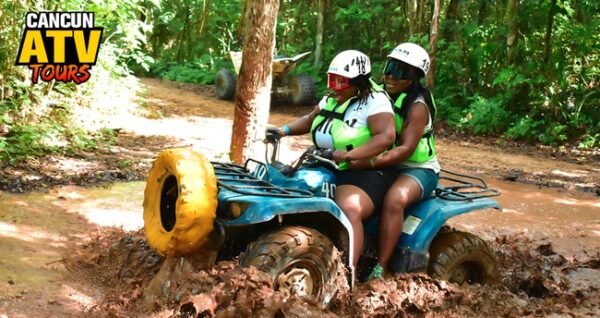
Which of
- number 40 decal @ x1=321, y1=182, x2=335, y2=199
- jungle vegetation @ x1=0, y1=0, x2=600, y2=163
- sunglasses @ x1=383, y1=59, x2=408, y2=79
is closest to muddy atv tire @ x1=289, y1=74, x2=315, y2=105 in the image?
jungle vegetation @ x1=0, y1=0, x2=600, y2=163

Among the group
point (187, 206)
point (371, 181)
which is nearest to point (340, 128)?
point (371, 181)

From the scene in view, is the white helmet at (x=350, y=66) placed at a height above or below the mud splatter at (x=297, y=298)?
above

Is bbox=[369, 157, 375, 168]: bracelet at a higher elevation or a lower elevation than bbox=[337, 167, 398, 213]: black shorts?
higher

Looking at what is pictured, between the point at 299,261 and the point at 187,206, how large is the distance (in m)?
0.71

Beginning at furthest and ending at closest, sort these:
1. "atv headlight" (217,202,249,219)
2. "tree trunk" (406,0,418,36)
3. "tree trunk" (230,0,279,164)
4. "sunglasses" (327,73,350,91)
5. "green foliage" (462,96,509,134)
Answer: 1. "tree trunk" (406,0,418,36)
2. "green foliage" (462,96,509,134)
3. "tree trunk" (230,0,279,164)
4. "sunglasses" (327,73,350,91)
5. "atv headlight" (217,202,249,219)

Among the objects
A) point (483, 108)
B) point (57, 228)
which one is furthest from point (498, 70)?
point (57, 228)

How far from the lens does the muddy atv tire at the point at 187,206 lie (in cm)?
363

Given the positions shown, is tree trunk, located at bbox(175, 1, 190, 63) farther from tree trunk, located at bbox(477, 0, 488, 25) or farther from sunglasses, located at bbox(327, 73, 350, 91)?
sunglasses, located at bbox(327, 73, 350, 91)

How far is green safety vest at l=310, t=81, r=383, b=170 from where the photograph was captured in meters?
4.31

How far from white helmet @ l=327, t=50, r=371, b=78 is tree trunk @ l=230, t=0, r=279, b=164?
99.1 inches

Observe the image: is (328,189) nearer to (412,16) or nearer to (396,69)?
(396,69)

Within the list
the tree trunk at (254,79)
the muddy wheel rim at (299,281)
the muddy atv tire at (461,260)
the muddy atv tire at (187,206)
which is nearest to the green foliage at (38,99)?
the tree trunk at (254,79)

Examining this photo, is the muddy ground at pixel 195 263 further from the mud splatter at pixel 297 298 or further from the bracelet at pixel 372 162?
the bracelet at pixel 372 162

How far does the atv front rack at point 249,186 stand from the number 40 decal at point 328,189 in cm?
14
